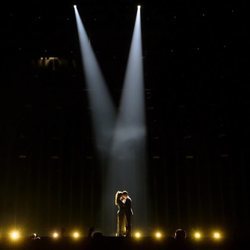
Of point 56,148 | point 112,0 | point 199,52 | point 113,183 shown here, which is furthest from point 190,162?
point 112,0

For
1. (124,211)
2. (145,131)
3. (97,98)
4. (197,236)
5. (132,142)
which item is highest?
(97,98)

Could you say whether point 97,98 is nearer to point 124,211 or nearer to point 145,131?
point 145,131

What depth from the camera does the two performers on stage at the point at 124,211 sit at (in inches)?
231

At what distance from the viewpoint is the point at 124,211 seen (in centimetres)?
595

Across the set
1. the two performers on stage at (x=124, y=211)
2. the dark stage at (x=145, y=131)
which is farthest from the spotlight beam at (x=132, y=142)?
the two performers on stage at (x=124, y=211)

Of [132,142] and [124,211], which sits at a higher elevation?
[132,142]

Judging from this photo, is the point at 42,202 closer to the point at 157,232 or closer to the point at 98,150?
the point at 98,150

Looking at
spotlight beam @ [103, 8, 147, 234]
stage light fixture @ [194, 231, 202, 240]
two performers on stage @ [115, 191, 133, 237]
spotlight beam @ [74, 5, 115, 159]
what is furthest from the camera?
spotlight beam @ [74, 5, 115, 159]

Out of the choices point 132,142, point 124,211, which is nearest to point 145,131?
point 132,142

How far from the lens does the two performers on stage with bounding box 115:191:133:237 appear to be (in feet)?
19.3

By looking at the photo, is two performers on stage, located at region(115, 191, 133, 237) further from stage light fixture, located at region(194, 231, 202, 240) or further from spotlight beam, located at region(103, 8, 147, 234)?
spotlight beam, located at region(103, 8, 147, 234)

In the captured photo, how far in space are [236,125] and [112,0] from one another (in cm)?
407

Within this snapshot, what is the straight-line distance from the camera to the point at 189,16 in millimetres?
8805

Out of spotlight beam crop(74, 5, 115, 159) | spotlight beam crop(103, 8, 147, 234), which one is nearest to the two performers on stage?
spotlight beam crop(103, 8, 147, 234)
